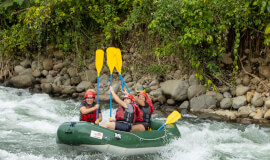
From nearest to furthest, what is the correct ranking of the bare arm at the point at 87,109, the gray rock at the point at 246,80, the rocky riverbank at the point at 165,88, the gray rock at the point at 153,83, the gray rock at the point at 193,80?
the bare arm at the point at 87,109 < the rocky riverbank at the point at 165,88 < the gray rock at the point at 246,80 < the gray rock at the point at 193,80 < the gray rock at the point at 153,83

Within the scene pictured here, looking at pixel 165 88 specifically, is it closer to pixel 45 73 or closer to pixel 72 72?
pixel 72 72

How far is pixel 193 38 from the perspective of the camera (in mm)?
7629

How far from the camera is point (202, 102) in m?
8.16

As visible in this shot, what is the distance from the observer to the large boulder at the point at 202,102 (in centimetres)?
810

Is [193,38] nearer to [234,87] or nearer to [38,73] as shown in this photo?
[234,87]

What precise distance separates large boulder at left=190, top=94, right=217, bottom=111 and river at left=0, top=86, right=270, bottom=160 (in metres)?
0.46

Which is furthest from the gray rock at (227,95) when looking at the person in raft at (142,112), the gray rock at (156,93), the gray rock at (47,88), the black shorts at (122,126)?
the gray rock at (47,88)

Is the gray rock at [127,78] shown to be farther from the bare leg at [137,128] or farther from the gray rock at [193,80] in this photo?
the bare leg at [137,128]

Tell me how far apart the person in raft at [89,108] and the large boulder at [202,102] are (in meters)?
3.10

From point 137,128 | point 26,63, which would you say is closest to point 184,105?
point 137,128

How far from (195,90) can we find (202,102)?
0.39 meters

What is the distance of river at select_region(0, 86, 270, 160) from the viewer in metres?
5.39

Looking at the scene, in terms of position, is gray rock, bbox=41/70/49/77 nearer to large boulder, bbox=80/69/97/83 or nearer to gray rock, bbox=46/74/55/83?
gray rock, bbox=46/74/55/83

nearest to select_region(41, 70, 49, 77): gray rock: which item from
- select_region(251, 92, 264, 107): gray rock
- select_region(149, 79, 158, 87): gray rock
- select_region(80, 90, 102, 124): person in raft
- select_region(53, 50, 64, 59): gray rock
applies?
select_region(53, 50, 64, 59): gray rock
